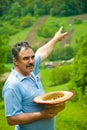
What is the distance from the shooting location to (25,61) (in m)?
3.59

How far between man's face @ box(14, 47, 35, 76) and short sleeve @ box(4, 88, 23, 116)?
0.78 feet

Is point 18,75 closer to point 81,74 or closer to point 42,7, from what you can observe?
point 81,74

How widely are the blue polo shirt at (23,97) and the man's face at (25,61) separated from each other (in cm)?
7

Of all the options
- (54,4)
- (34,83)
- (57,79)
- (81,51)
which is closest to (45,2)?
(54,4)

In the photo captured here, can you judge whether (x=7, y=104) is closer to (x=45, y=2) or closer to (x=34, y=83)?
(x=34, y=83)

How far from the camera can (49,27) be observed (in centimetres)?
7825

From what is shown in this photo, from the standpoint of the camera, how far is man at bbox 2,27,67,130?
11.5ft

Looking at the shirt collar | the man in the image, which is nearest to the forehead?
the man

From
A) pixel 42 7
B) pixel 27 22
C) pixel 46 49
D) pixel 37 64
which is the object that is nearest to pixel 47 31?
pixel 27 22

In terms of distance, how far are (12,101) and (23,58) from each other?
0.40 m

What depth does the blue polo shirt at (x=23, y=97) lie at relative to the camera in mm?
3504

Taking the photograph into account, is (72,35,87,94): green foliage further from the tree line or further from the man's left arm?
the tree line

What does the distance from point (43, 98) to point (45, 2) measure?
292ft

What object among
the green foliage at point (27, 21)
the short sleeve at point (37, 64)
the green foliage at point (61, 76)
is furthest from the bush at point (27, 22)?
the short sleeve at point (37, 64)
